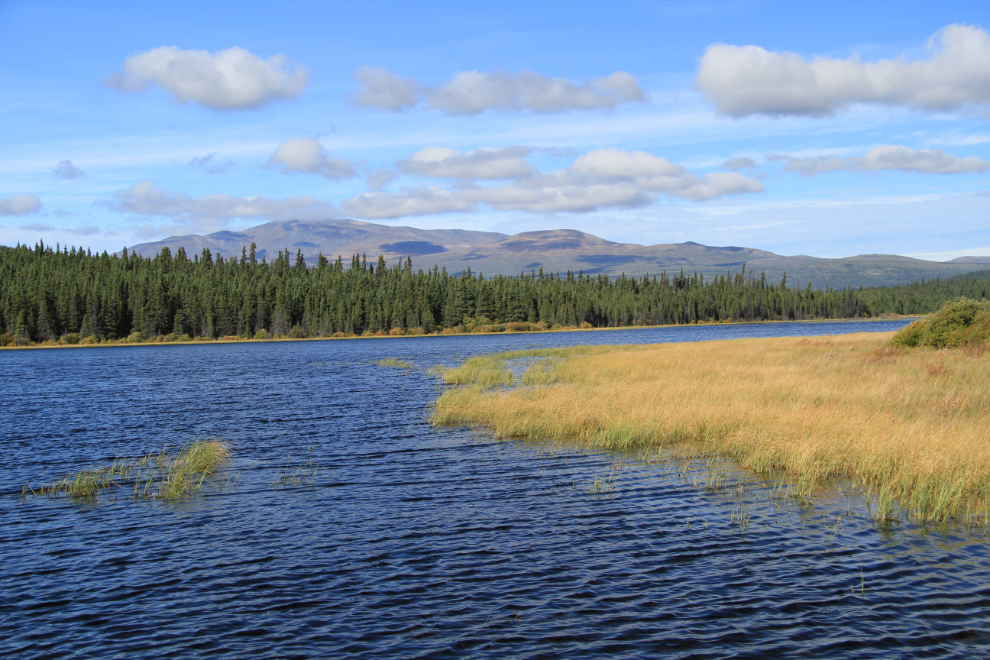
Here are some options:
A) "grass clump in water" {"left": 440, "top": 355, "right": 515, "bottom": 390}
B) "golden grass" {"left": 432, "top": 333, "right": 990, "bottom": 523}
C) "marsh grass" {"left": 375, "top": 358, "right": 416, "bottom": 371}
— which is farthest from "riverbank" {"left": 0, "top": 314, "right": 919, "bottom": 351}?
"golden grass" {"left": 432, "top": 333, "right": 990, "bottom": 523}

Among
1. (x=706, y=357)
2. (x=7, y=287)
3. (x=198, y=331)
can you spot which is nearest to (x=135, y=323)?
(x=198, y=331)

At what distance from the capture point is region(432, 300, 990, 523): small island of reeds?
53.6 ft

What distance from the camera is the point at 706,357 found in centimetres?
4809

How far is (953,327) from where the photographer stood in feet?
139

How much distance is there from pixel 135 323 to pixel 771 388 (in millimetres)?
156314

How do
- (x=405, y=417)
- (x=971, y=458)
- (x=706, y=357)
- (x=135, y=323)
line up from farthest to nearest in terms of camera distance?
(x=135, y=323) < (x=706, y=357) < (x=405, y=417) < (x=971, y=458)

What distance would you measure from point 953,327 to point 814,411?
26.6 meters

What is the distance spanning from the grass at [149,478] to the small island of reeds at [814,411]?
36.5 ft

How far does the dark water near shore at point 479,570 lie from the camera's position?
9984 millimetres

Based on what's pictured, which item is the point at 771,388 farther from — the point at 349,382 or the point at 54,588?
the point at 349,382

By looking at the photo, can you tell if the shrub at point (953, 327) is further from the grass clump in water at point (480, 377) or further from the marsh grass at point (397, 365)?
the marsh grass at point (397, 365)

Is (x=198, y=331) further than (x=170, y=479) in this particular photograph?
Yes

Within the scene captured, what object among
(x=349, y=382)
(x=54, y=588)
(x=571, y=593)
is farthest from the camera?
(x=349, y=382)

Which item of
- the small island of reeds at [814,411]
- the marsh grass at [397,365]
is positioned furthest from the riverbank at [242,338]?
the small island of reeds at [814,411]
